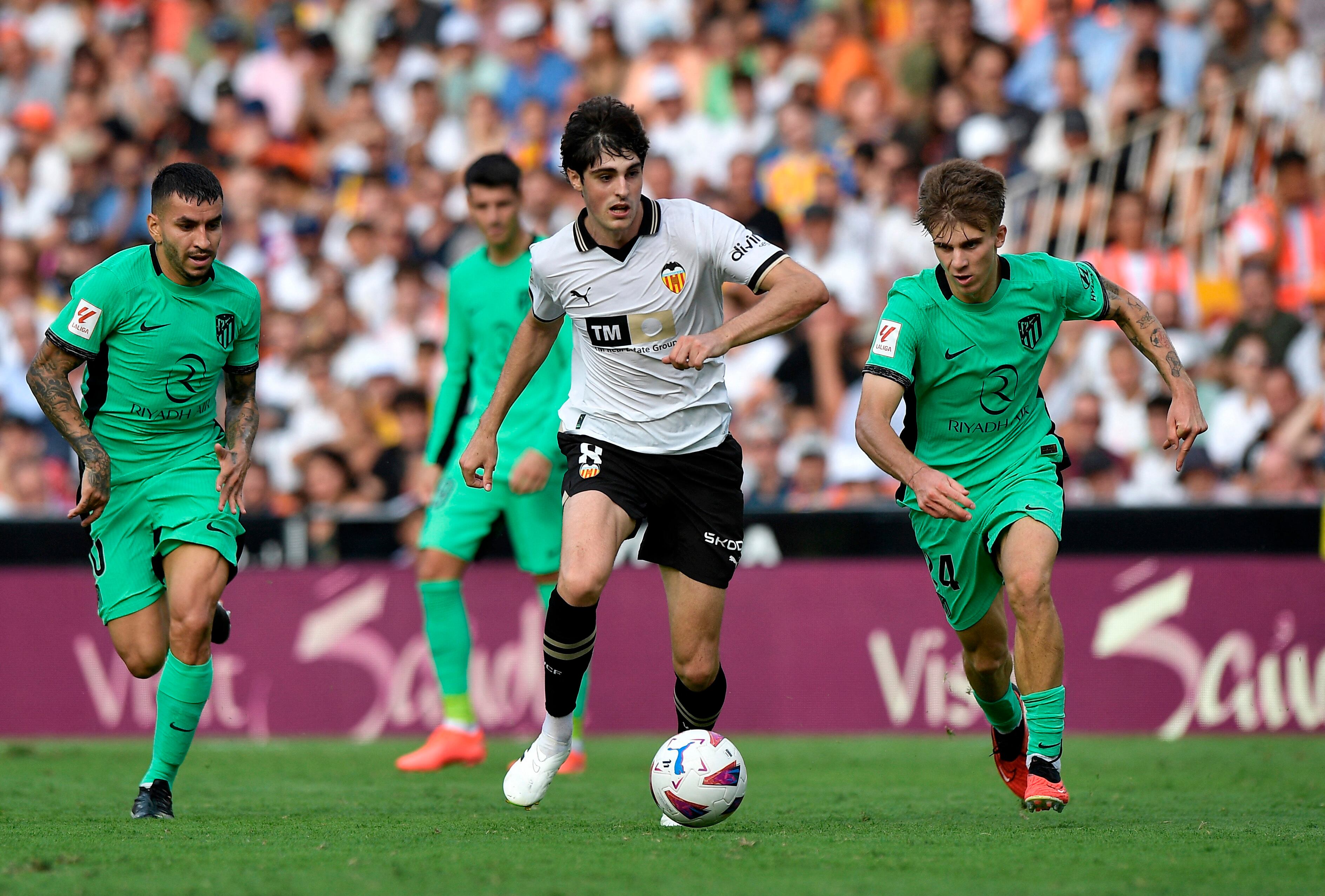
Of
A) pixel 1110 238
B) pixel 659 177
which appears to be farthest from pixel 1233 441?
pixel 659 177

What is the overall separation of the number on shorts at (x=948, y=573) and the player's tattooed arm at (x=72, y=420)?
11.0 ft

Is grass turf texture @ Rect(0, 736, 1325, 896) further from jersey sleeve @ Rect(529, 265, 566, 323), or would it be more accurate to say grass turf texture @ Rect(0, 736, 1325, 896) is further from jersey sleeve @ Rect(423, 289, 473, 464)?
jersey sleeve @ Rect(529, 265, 566, 323)

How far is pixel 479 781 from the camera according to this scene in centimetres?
814

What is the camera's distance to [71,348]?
21.6 ft

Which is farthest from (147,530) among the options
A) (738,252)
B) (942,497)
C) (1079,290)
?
(1079,290)

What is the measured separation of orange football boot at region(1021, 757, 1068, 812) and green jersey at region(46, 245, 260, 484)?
362 cm

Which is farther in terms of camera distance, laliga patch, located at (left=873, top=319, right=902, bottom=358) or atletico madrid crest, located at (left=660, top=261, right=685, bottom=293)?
atletico madrid crest, located at (left=660, top=261, right=685, bottom=293)

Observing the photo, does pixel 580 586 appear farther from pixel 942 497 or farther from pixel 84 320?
pixel 84 320

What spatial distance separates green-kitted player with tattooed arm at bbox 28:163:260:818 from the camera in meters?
6.54

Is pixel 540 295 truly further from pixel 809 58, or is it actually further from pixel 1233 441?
pixel 809 58

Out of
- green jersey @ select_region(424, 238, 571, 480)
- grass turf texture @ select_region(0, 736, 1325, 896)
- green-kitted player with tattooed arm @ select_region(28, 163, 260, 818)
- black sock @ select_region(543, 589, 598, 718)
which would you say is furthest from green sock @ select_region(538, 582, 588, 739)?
green-kitted player with tattooed arm @ select_region(28, 163, 260, 818)

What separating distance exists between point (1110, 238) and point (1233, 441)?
2.13 m

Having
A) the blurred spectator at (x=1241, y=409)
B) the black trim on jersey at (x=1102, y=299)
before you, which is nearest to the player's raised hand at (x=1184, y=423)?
the black trim on jersey at (x=1102, y=299)

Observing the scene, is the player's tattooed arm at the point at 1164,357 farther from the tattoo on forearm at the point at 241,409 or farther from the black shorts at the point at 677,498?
the tattoo on forearm at the point at 241,409
